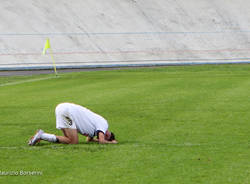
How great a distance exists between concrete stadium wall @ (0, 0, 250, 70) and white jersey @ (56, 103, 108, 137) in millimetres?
28563

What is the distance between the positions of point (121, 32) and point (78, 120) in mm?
34806

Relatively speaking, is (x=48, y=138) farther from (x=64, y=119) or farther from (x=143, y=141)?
(x=143, y=141)

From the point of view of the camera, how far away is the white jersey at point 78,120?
9578 millimetres

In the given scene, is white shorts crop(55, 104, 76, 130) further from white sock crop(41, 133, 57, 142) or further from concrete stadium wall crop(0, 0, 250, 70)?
concrete stadium wall crop(0, 0, 250, 70)

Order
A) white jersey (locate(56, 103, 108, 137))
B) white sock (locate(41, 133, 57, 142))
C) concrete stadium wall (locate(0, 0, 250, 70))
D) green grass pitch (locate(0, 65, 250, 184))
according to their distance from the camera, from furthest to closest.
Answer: concrete stadium wall (locate(0, 0, 250, 70)), white sock (locate(41, 133, 57, 142)), white jersey (locate(56, 103, 108, 137)), green grass pitch (locate(0, 65, 250, 184))

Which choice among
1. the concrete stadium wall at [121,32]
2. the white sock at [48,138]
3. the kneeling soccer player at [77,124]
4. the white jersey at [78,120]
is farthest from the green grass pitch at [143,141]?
the concrete stadium wall at [121,32]

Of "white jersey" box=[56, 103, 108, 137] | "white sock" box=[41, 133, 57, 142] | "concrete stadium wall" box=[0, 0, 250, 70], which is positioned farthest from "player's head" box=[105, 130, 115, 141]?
"concrete stadium wall" box=[0, 0, 250, 70]

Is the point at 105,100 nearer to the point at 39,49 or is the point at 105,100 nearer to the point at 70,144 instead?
the point at 70,144

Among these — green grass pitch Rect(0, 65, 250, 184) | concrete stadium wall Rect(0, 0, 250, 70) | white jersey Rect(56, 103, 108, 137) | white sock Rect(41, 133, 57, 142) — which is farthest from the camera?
concrete stadium wall Rect(0, 0, 250, 70)

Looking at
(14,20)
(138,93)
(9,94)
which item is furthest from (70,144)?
(14,20)

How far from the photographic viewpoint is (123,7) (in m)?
46.7

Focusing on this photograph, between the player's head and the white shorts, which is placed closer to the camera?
the white shorts

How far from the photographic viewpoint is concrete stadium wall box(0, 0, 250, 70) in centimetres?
4047

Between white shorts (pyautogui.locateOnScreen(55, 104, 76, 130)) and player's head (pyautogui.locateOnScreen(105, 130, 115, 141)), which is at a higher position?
white shorts (pyautogui.locateOnScreen(55, 104, 76, 130))
